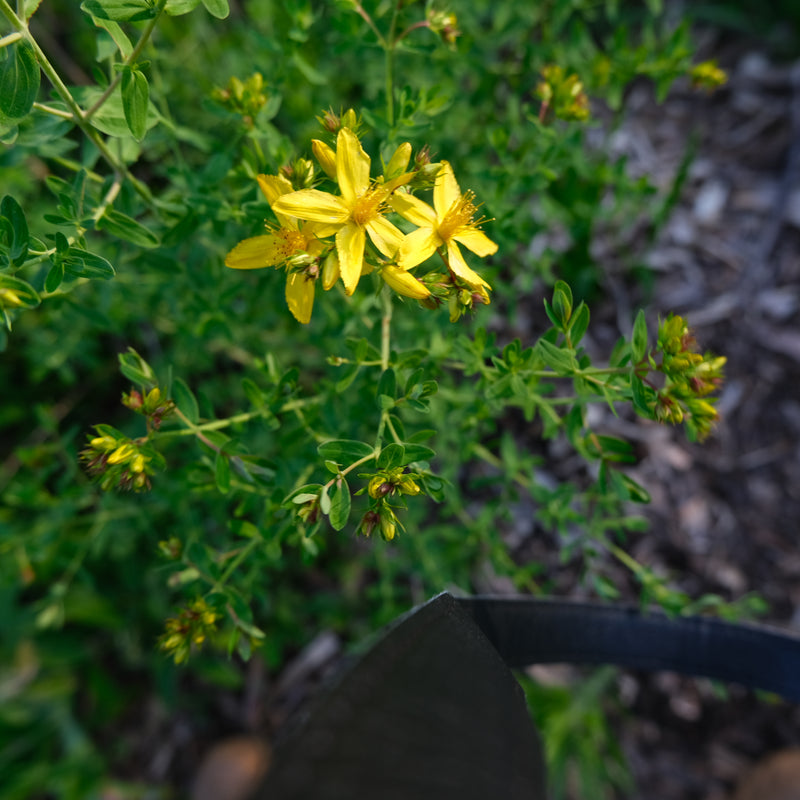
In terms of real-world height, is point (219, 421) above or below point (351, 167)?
below

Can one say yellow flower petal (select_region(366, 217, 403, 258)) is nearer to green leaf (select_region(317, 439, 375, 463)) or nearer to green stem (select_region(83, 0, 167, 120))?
green leaf (select_region(317, 439, 375, 463))

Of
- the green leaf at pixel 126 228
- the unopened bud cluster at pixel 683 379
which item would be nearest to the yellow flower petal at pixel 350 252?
the green leaf at pixel 126 228

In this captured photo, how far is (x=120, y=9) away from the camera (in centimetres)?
106

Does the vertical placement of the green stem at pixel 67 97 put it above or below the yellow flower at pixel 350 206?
above

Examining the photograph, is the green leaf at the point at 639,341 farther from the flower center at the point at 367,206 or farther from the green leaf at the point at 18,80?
the green leaf at the point at 18,80

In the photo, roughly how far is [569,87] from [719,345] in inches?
61.0

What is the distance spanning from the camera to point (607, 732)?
259 centimetres

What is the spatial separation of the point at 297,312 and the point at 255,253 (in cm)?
16

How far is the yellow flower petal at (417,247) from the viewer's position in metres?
1.09

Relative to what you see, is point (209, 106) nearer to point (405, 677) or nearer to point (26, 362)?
point (405, 677)

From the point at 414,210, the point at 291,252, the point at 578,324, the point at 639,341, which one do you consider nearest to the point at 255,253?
the point at 291,252

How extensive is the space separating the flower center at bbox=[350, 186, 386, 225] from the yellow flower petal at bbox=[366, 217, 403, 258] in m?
0.01

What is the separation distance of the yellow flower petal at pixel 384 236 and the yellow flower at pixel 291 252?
0.24 feet

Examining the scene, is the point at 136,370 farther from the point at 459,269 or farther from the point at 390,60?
the point at 390,60
